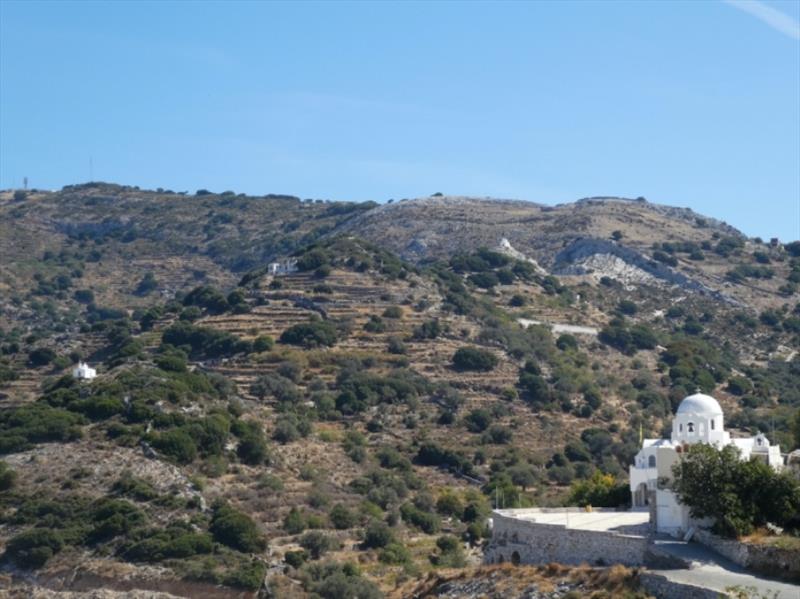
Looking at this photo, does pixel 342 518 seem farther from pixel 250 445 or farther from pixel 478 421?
pixel 478 421

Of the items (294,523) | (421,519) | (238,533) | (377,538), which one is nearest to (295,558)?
(238,533)

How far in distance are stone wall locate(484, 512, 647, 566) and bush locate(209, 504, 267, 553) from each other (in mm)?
12916

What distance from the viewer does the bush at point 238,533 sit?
62.9 metres

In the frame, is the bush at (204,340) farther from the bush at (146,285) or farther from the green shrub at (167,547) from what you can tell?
the bush at (146,285)

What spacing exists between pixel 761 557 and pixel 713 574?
1.49 metres

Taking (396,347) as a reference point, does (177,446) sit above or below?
below

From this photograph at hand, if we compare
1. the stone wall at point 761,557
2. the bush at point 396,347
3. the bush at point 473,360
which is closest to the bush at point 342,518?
the bush at point 396,347

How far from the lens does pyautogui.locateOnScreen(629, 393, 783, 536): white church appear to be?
4734 centimetres

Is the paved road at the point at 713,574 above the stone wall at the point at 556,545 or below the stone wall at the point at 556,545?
above

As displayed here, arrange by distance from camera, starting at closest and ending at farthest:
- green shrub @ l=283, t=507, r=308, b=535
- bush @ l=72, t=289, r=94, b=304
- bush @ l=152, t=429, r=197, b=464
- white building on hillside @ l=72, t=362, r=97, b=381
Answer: green shrub @ l=283, t=507, r=308, b=535, bush @ l=152, t=429, r=197, b=464, white building on hillside @ l=72, t=362, r=97, b=381, bush @ l=72, t=289, r=94, b=304

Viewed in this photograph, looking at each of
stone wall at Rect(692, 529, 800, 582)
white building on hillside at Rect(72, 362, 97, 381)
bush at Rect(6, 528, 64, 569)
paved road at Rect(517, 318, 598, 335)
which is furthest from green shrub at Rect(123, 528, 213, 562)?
paved road at Rect(517, 318, 598, 335)

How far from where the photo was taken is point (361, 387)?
279 ft

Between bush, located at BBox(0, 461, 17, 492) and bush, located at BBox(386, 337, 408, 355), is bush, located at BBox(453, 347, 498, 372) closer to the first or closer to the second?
bush, located at BBox(386, 337, 408, 355)

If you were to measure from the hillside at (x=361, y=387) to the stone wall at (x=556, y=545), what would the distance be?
1.61m
